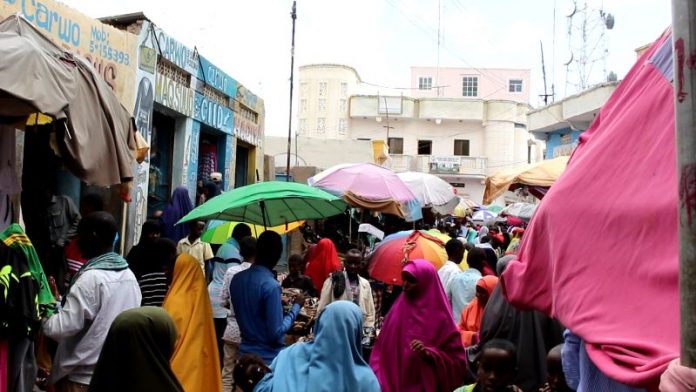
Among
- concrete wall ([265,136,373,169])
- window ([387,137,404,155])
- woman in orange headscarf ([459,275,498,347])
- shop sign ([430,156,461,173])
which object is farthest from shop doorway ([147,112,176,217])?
window ([387,137,404,155])

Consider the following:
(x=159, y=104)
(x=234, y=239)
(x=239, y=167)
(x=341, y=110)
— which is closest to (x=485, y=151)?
(x=341, y=110)

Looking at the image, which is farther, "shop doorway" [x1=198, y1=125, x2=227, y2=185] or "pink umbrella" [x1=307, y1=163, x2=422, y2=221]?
"shop doorway" [x1=198, y1=125, x2=227, y2=185]

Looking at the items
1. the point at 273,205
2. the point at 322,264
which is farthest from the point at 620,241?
the point at 322,264

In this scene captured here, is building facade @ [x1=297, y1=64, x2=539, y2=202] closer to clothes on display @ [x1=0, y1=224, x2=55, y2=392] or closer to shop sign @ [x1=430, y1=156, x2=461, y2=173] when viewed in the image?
shop sign @ [x1=430, y1=156, x2=461, y2=173]

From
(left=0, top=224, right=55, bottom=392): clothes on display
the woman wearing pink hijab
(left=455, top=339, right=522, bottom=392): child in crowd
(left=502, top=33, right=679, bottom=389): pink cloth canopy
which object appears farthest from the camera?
the woman wearing pink hijab

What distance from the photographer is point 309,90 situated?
4394cm

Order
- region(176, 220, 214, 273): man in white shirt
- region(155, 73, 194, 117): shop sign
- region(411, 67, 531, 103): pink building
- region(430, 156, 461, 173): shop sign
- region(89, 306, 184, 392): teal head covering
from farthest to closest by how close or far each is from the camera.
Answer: region(411, 67, 531, 103): pink building → region(430, 156, 461, 173): shop sign → region(155, 73, 194, 117): shop sign → region(176, 220, 214, 273): man in white shirt → region(89, 306, 184, 392): teal head covering

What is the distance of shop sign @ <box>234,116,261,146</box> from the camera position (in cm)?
1518

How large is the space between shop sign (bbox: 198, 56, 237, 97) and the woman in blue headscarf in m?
9.63

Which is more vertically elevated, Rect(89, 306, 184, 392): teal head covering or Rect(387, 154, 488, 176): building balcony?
Rect(387, 154, 488, 176): building balcony

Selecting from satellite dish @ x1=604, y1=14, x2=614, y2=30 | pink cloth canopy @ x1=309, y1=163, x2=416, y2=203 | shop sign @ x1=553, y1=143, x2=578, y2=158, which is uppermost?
satellite dish @ x1=604, y1=14, x2=614, y2=30

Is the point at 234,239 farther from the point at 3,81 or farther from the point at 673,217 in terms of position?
the point at 673,217

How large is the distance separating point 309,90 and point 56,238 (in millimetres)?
38158

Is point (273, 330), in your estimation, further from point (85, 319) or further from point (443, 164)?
point (443, 164)
